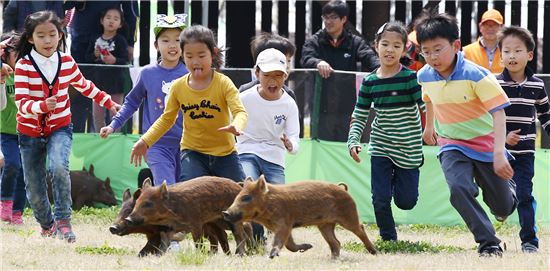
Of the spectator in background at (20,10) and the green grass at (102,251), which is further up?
the spectator in background at (20,10)

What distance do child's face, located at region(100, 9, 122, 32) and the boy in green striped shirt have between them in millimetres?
4871

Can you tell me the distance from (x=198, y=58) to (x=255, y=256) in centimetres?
163

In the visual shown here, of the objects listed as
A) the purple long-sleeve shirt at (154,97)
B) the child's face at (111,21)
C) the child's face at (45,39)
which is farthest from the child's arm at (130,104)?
the child's face at (111,21)

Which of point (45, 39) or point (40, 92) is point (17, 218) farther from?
point (45, 39)

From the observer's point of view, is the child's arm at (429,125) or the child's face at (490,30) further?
the child's face at (490,30)

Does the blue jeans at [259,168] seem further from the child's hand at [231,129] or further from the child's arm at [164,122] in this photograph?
the child's hand at [231,129]

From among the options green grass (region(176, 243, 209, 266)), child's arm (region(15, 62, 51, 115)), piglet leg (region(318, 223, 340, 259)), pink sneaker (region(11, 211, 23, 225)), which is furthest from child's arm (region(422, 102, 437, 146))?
pink sneaker (region(11, 211, 23, 225))

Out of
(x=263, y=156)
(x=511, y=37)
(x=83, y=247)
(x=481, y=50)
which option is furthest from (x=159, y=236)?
(x=481, y=50)

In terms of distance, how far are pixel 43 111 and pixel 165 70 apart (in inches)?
43.6

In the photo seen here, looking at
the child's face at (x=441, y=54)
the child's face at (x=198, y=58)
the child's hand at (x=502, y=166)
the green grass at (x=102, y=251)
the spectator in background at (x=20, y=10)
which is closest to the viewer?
the child's hand at (x=502, y=166)

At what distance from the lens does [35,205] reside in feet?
34.7

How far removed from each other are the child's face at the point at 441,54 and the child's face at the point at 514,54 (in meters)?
1.00

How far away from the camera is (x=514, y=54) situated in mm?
9914

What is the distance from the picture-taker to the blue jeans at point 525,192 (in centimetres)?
989
